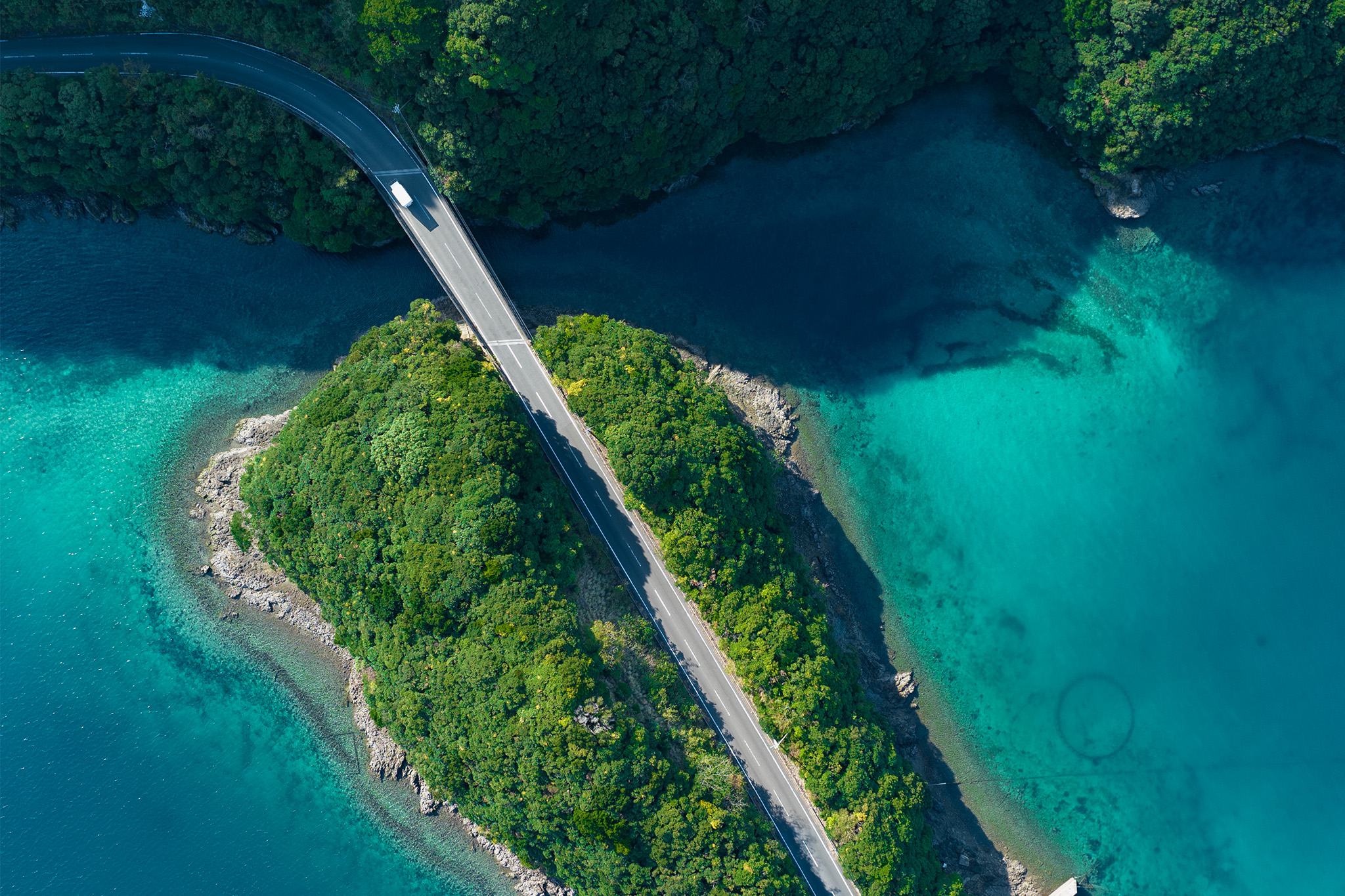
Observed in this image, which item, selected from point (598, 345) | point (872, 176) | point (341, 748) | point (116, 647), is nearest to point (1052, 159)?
point (872, 176)

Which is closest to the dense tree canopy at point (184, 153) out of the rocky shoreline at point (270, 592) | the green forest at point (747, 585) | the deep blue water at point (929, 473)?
the deep blue water at point (929, 473)

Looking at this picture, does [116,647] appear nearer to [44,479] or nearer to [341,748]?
[44,479]

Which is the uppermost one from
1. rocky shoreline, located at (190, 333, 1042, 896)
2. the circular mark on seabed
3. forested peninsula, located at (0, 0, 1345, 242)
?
forested peninsula, located at (0, 0, 1345, 242)

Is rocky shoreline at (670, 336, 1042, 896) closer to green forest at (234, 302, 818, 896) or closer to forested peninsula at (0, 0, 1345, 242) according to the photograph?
green forest at (234, 302, 818, 896)

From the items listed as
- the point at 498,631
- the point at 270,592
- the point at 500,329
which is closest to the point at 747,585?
the point at 498,631

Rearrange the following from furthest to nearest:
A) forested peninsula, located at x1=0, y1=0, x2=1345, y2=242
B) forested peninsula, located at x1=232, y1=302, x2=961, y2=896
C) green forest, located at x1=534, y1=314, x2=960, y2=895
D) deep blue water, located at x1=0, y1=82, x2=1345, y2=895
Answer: deep blue water, located at x1=0, y1=82, x2=1345, y2=895 → green forest, located at x1=534, y1=314, x2=960, y2=895 → forested peninsula, located at x1=0, y1=0, x2=1345, y2=242 → forested peninsula, located at x1=232, y1=302, x2=961, y2=896

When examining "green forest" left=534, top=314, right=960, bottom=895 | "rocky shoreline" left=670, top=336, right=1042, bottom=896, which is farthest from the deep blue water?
"green forest" left=534, top=314, right=960, bottom=895

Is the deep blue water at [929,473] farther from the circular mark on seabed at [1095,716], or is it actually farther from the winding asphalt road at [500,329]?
the winding asphalt road at [500,329]
